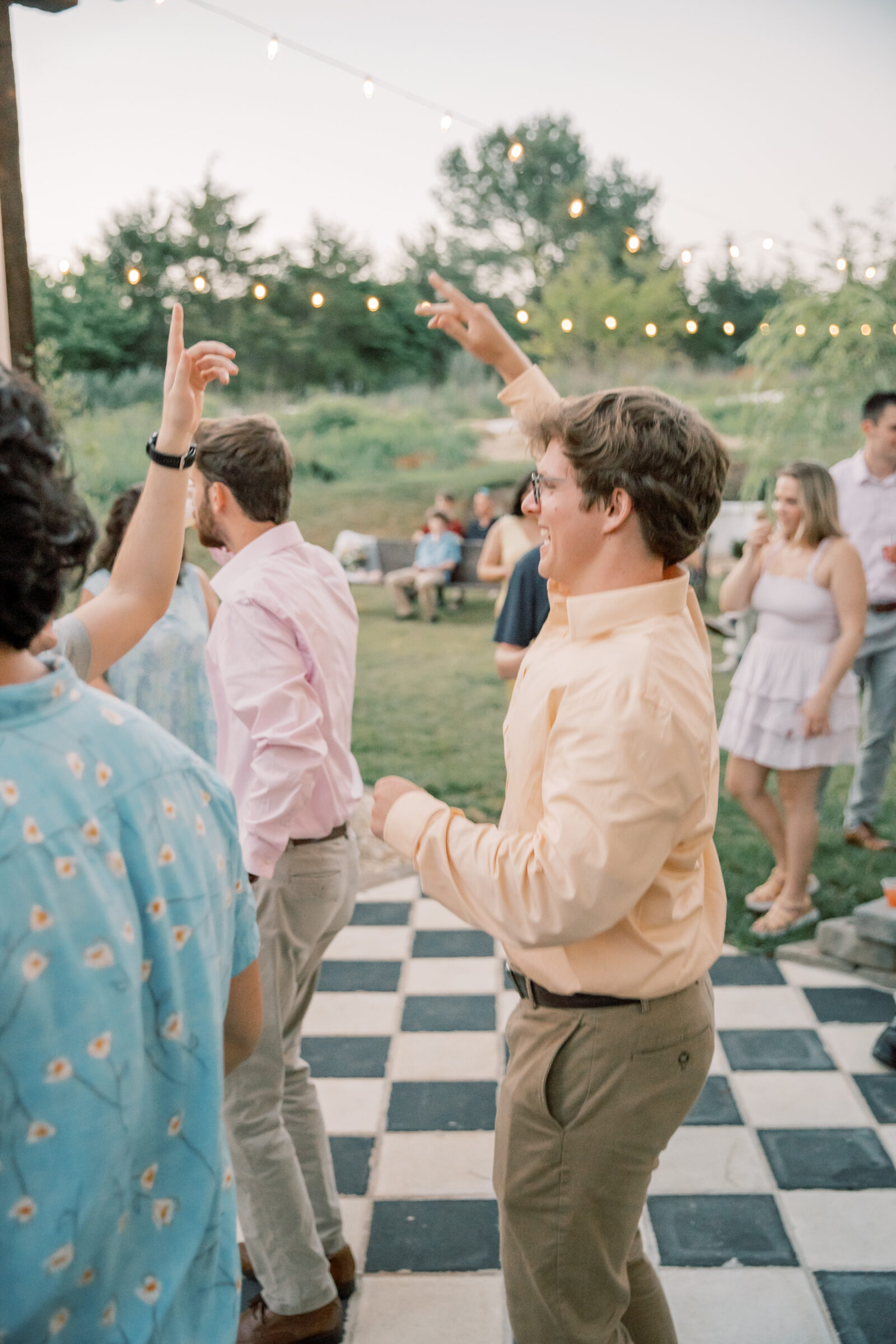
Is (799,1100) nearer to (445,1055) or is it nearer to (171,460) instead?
(445,1055)

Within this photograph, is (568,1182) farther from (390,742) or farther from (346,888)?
(390,742)

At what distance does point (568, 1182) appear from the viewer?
1.27 metres

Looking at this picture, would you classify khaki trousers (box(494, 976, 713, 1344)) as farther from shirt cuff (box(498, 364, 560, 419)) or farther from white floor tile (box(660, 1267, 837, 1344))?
shirt cuff (box(498, 364, 560, 419))

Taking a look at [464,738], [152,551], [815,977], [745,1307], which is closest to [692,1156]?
[745,1307]

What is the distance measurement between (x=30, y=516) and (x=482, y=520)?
10.2 metres

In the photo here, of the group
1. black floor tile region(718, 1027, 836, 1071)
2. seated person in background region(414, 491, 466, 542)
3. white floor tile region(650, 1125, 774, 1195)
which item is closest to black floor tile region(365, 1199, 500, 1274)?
white floor tile region(650, 1125, 774, 1195)

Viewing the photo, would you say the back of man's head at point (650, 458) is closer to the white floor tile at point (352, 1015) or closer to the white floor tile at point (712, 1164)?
the white floor tile at point (712, 1164)

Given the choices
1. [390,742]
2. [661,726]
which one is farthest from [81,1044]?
[390,742]

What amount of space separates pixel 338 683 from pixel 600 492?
774 mm

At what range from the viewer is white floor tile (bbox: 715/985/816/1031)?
3000 mm

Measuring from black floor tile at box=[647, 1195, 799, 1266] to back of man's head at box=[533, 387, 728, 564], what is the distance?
1597 mm

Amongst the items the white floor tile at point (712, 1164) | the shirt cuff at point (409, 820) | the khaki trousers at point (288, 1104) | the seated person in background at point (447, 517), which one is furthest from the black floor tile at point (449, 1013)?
the seated person in background at point (447, 517)

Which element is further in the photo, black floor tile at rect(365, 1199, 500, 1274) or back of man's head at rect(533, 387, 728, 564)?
black floor tile at rect(365, 1199, 500, 1274)

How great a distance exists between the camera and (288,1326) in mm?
1782
